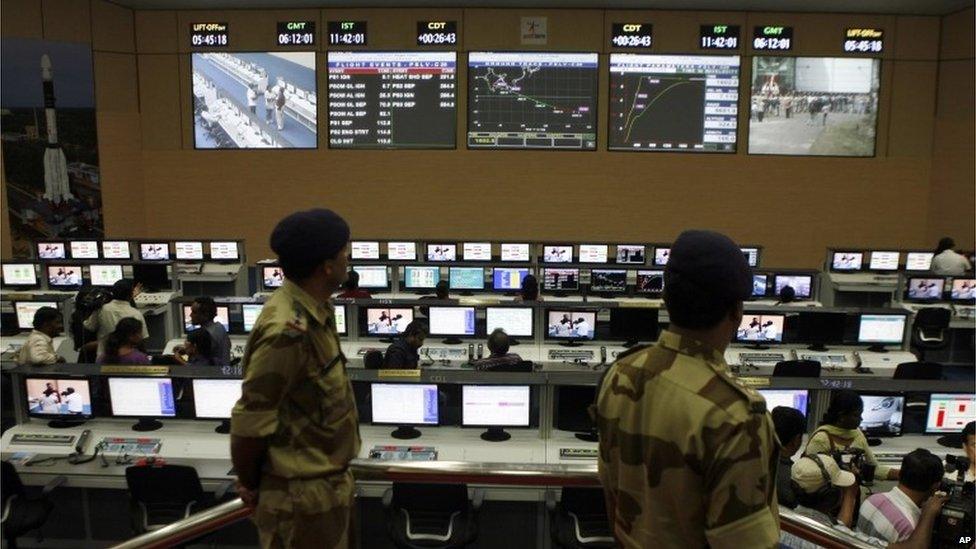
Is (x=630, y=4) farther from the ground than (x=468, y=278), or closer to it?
farther from the ground

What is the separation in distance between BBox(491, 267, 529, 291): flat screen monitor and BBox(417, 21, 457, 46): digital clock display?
4.50m

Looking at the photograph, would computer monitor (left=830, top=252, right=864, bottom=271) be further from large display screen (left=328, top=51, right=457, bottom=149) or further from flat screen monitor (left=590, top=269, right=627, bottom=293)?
large display screen (left=328, top=51, right=457, bottom=149)

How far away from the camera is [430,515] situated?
395 cm

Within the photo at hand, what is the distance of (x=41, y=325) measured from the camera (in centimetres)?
520

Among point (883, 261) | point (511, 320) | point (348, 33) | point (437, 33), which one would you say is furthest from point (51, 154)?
point (883, 261)

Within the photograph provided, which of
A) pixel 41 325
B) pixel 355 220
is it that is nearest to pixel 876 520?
pixel 41 325

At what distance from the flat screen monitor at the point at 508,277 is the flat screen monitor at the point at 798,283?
301 centimetres

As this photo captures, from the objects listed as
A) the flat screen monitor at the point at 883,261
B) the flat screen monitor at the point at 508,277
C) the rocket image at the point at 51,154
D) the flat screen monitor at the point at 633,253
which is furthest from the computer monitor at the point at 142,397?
the flat screen monitor at the point at 883,261

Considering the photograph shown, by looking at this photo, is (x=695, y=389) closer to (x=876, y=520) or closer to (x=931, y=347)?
(x=876, y=520)

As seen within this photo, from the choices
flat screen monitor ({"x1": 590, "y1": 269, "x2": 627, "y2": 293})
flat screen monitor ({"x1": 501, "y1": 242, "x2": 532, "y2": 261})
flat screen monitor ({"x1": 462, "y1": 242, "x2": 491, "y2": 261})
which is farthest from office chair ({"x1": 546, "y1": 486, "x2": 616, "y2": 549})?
flat screen monitor ({"x1": 462, "y1": 242, "x2": 491, "y2": 261})

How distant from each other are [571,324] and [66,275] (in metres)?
6.27

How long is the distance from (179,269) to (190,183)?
2.71 meters

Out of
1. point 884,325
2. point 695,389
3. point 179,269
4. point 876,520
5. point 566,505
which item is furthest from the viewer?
point 179,269

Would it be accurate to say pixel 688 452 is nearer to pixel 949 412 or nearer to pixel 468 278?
pixel 949 412
